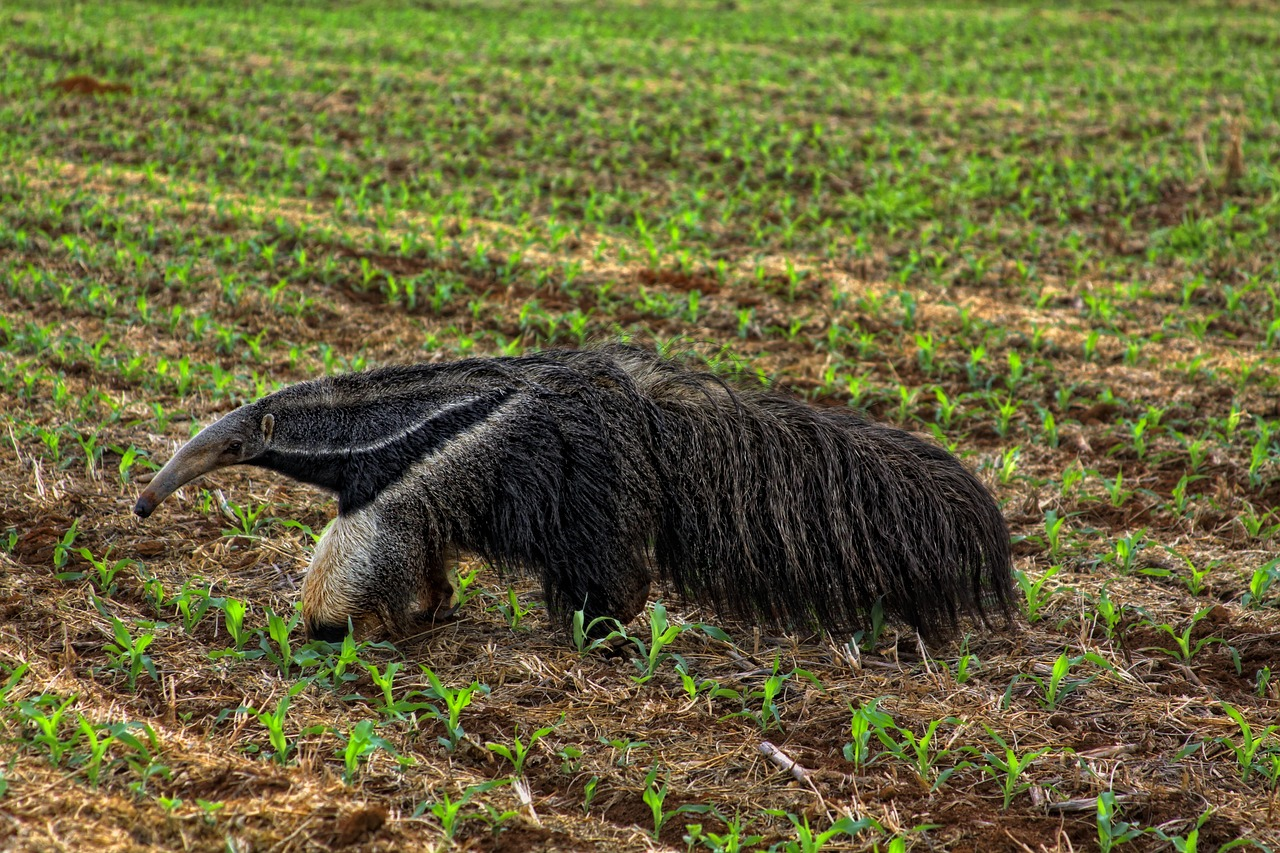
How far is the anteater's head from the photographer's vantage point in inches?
153

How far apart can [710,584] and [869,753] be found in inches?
30.8

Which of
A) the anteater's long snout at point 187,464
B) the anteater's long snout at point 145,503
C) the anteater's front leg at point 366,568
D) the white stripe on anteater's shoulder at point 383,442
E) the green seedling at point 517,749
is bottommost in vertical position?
the green seedling at point 517,749

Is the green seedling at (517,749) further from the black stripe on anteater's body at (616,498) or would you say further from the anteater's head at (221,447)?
the anteater's head at (221,447)

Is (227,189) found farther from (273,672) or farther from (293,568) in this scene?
(273,672)

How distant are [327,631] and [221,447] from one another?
2.42 feet

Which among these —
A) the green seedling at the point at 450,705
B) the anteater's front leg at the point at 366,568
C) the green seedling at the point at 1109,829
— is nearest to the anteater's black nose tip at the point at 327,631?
the anteater's front leg at the point at 366,568

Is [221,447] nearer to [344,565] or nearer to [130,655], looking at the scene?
[344,565]

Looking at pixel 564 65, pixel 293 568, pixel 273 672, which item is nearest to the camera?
pixel 273 672

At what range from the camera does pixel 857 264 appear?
8.93 meters

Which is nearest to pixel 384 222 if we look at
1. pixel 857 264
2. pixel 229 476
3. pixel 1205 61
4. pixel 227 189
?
pixel 227 189

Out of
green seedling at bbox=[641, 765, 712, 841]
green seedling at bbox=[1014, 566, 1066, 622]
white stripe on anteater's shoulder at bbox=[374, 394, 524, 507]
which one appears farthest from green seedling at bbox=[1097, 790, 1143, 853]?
white stripe on anteater's shoulder at bbox=[374, 394, 524, 507]

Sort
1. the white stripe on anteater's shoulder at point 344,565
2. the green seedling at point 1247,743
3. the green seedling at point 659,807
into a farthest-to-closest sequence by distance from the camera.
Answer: the white stripe on anteater's shoulder at point 344,565 < the green seedling at point 1247,743 < the green seedling at point 659,807

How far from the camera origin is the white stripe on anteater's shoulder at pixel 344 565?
3783 millimetres

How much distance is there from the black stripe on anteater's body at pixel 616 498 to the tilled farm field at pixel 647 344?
0.83 feet
